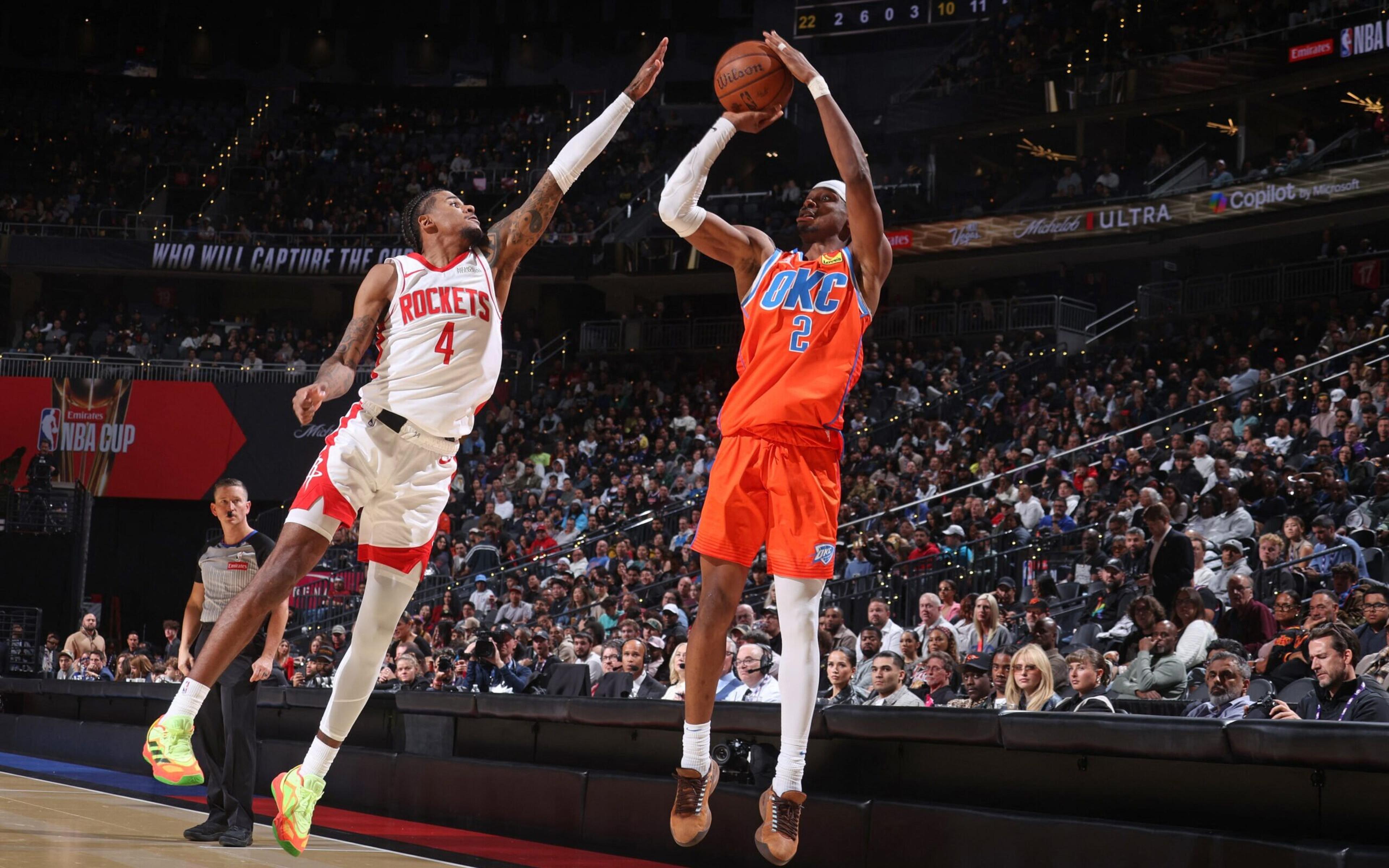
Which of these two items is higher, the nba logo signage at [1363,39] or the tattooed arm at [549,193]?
the nba logo signage at [1363,39]

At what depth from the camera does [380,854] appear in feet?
18.0

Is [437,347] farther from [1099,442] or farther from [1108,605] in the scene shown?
[1099,442]

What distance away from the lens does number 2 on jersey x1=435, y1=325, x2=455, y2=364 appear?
4688 mm

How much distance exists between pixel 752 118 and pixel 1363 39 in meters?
18.0

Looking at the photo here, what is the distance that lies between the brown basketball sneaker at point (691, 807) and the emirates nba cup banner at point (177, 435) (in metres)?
20.0

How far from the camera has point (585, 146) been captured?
16.8ft

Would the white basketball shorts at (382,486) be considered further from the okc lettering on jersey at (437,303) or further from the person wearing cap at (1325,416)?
the person wearing cap at (1325,416)

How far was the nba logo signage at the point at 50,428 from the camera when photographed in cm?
2336

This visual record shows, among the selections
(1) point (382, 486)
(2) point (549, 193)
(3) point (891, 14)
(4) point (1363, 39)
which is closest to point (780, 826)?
(1) point (382, 486)

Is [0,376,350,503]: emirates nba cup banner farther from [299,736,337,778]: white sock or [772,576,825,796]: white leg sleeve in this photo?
[772,576,825,796]: white leg sleeve

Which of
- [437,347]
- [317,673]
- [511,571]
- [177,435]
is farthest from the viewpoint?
[177,435]

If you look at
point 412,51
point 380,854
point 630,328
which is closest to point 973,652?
point 380,854

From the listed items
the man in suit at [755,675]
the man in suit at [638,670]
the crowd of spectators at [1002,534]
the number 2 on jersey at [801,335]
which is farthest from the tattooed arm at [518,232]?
the man in suit at [638,670]

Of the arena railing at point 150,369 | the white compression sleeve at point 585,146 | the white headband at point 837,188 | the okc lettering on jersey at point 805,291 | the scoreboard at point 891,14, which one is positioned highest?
the scoreboard at point 891,14
